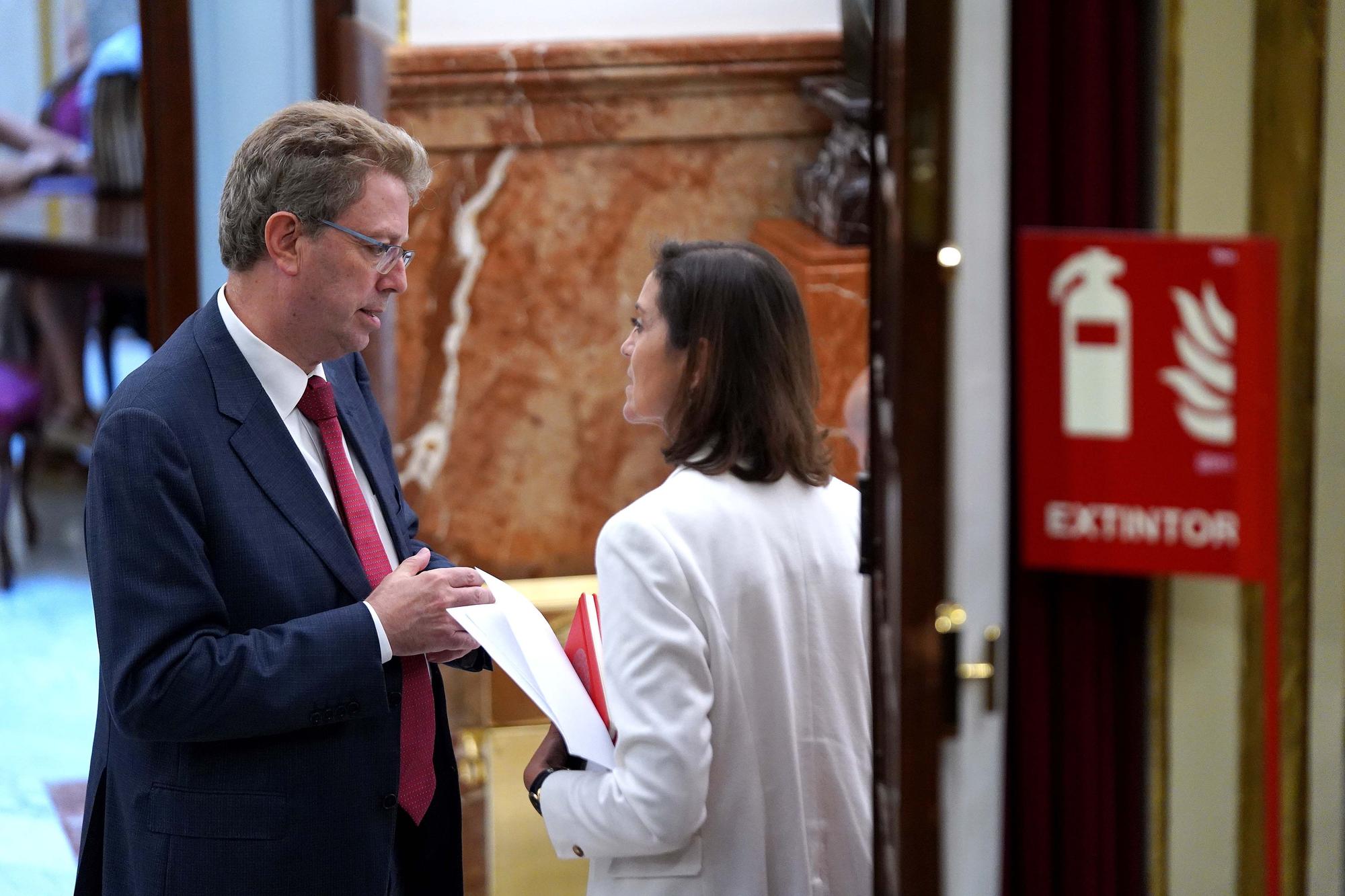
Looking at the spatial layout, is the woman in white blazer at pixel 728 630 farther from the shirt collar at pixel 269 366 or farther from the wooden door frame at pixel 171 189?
the wooden door frame at pixel 171 189

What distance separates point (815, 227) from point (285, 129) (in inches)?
71.0

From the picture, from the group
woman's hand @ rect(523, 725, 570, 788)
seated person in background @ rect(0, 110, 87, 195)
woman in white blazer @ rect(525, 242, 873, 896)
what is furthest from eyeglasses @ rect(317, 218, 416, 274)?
seated person in background @ rect(0, 110, 87, 195)

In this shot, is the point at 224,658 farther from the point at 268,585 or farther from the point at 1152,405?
the point at 1152,405

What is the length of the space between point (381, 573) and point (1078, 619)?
3.51 feet

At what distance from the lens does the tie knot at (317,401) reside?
6.86 feet

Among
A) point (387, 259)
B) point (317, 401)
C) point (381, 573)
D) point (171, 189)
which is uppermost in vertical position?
point (171, 189)

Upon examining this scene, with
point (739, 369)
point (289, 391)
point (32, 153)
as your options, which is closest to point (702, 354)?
point (739, 369)

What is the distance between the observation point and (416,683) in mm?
2133

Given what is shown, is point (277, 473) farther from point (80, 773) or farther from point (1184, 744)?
point (80, 773)

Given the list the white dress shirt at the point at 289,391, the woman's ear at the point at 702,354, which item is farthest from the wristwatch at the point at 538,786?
the woman's ear at the point at 702,354

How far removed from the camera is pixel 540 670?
1996 mm

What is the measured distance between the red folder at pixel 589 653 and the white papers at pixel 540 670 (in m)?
0.02

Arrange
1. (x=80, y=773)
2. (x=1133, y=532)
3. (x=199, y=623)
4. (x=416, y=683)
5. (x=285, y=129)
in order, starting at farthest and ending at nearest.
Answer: (x=80, y=773) < (x=416, y=683) < (x=285, y=129) < (x=199, y=623) < (x=1133, y=532)

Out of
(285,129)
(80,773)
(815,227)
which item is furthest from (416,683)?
(80,773)
